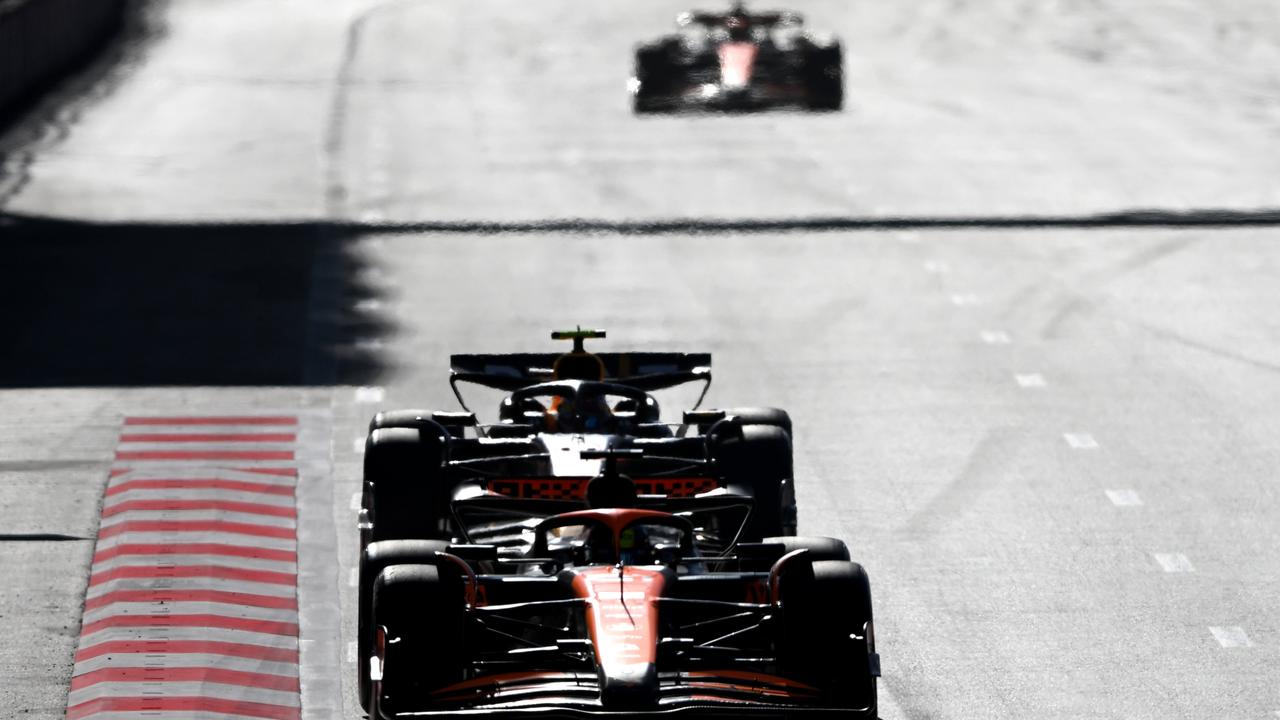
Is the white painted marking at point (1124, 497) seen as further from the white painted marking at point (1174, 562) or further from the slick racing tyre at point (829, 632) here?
the slick racing tyre at point (829, 632)

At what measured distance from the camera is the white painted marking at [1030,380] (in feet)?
70.0

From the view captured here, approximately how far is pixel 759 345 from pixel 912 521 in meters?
6.12

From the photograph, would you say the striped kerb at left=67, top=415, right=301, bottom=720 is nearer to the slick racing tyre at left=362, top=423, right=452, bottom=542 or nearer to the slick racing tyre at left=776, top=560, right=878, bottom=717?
the slick racing tyre at left=362, top=423, right=452, bottom=542

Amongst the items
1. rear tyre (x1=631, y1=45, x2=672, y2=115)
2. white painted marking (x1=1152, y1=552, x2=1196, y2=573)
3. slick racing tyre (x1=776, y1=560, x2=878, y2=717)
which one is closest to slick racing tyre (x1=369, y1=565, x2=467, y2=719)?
slick racing tyre (x1=776, y1=560, x2=878, y2=717)

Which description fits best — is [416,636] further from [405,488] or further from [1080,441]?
[1080,441]

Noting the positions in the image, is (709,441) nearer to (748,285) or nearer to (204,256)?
(748,285)

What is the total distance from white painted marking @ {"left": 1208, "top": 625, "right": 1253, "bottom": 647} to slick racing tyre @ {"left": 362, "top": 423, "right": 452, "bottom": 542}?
4.86m

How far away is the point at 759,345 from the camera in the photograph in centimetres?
2286

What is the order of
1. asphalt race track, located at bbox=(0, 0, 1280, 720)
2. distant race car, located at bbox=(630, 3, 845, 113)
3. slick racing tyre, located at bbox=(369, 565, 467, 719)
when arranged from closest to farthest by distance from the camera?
slick racing tyre, located at bbox=(369, 565, 467, 719)
asphalt race track, located at bbox=(0, 0, 1280, 720)
distant race car, located at bbox=(630, 3, 845, 113)

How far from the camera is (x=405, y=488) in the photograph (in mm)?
14344

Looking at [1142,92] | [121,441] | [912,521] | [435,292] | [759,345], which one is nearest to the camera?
[912,521]

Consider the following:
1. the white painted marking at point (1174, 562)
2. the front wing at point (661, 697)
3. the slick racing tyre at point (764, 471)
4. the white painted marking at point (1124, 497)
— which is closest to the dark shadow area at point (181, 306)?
the white painted marking at point (1124, 497)

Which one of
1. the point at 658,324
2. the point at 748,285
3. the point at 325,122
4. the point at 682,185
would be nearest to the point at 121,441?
the point at 658,324

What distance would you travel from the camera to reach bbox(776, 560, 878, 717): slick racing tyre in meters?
11.5
